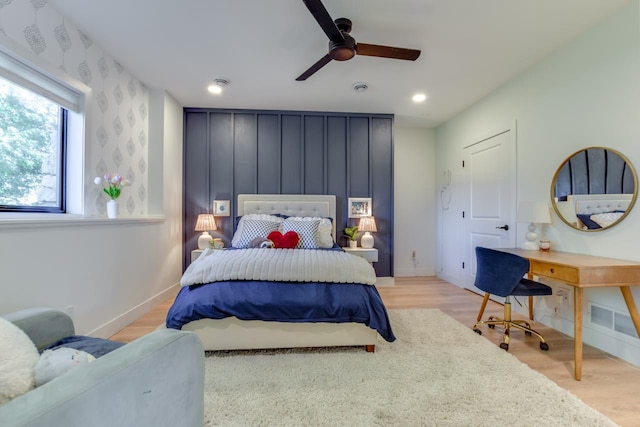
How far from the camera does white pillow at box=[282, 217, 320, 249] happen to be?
3250mm

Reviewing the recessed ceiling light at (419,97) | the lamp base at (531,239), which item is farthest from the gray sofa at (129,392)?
the recessed ceiling light at (419,97)

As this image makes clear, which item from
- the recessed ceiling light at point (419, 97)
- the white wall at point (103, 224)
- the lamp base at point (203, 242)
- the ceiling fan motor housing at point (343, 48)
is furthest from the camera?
the lamp base at point (203, 242)

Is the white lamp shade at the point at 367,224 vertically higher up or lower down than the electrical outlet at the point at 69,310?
higher up

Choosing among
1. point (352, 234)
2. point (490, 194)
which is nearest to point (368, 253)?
point (352, 234)

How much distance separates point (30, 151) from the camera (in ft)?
6.74

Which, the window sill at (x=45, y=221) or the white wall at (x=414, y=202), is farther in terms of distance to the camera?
the white wall at (x=414, y=202)

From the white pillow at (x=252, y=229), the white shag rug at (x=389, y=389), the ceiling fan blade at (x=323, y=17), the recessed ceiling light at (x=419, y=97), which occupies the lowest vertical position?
the white shag rug at (x=389, y=389)

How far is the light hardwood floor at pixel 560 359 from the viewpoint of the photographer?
1.62m

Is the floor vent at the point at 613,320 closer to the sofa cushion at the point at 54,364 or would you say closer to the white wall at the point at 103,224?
the sofa cushion at the point at 54,364

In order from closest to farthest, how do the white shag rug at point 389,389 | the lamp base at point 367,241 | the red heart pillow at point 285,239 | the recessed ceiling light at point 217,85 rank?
1. the white shag rug at point 389,389
2. the red heart pillow at point 285,239
3. the recessed ceiling light at point 217,85
4. the lamp base at point 367,241

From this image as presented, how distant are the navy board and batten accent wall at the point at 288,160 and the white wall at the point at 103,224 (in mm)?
268

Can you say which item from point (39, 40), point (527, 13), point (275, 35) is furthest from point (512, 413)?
point (39, 40)

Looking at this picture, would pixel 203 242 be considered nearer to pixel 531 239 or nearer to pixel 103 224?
pixel 103 224

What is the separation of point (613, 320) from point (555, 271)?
68 cm
